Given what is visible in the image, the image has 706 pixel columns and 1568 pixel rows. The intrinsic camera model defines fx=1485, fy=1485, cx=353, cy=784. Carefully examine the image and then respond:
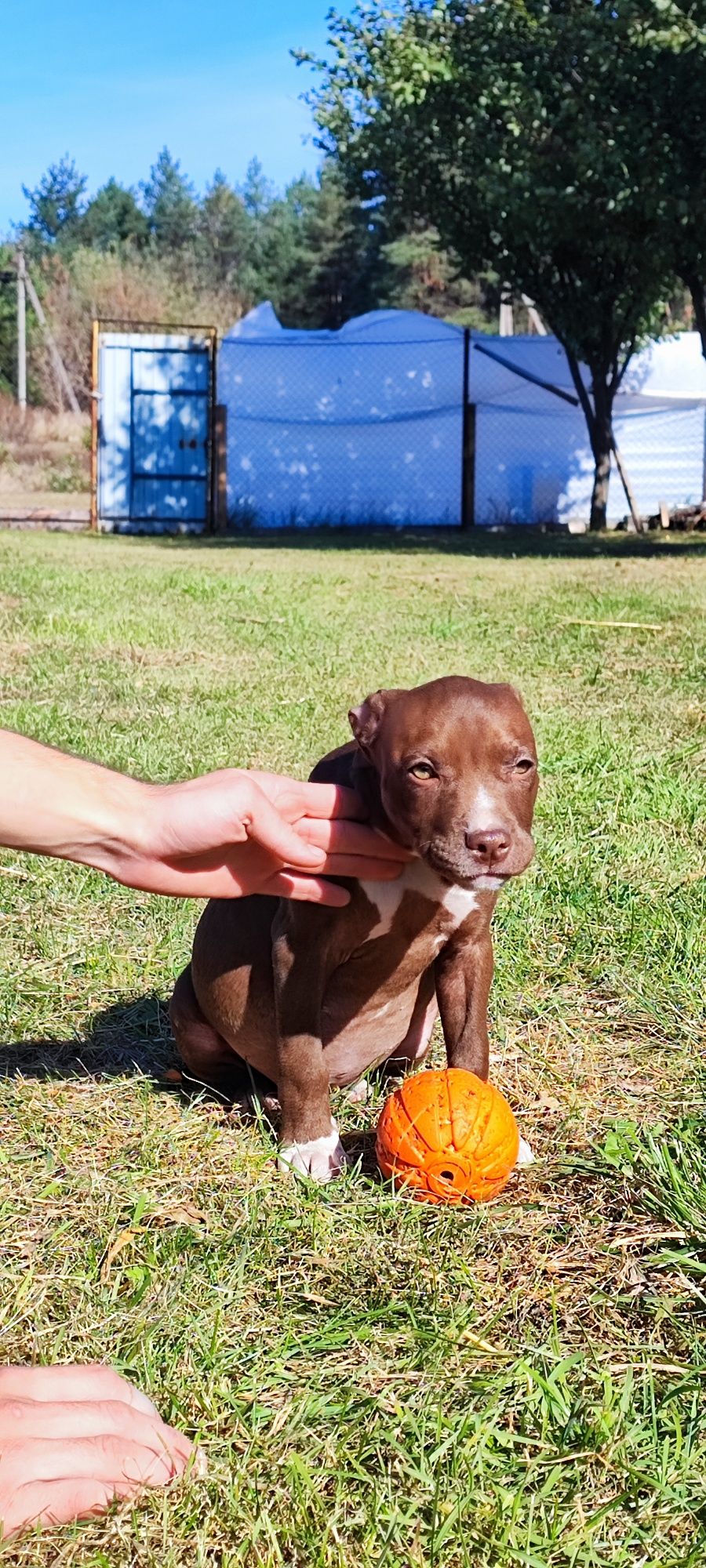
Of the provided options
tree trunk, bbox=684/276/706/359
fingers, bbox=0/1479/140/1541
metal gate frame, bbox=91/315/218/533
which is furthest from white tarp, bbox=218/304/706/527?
fingers, bbox=0/1479/140/1541

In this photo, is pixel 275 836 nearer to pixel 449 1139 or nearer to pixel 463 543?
pixel 449 1139

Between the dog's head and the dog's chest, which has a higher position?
the dog's head

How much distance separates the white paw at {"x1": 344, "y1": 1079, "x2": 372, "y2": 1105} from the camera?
3564 mm

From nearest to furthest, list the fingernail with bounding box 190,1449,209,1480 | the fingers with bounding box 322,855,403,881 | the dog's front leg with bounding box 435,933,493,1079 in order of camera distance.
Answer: the fingernail with bounding box 190,1449,209,1480, the fingers with bounding box 322,855,403,881, the dog's front leg with bounding box 435,933,493,1079

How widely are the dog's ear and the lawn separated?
916 millimetres

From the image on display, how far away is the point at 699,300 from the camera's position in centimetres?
2014

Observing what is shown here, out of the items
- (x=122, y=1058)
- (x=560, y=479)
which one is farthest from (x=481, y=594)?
(x=560, y=479)

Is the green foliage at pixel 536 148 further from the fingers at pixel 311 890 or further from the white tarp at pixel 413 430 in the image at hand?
the fingers at pixel 311 890

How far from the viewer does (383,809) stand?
10.1 ft

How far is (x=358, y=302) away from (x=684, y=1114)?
57384mm

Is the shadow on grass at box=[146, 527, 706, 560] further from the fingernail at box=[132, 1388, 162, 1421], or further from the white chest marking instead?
the fingernail at box=[132, 1388, 162, 1421]

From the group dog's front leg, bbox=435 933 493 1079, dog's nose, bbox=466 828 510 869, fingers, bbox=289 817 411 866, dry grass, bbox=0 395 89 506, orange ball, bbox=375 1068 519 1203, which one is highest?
dry grass, bbox=0 395 89 506

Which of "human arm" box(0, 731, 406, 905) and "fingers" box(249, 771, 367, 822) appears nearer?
"human arm" box(0, 731, 406, 905)

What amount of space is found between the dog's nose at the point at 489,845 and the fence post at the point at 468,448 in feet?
75.6
